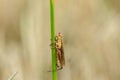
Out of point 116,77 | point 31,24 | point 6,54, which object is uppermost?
point 31,24

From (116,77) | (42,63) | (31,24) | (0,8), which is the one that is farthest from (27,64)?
(116,77)

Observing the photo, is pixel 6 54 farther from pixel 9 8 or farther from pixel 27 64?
pixel 9 8

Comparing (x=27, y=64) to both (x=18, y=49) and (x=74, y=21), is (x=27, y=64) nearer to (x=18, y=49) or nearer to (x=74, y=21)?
(x=18, y=49)

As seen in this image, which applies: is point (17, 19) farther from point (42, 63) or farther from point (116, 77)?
point (116, 77)

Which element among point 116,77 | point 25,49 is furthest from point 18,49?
point 116,77

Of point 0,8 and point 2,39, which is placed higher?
point 0,8

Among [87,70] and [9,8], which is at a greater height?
[9,8]
